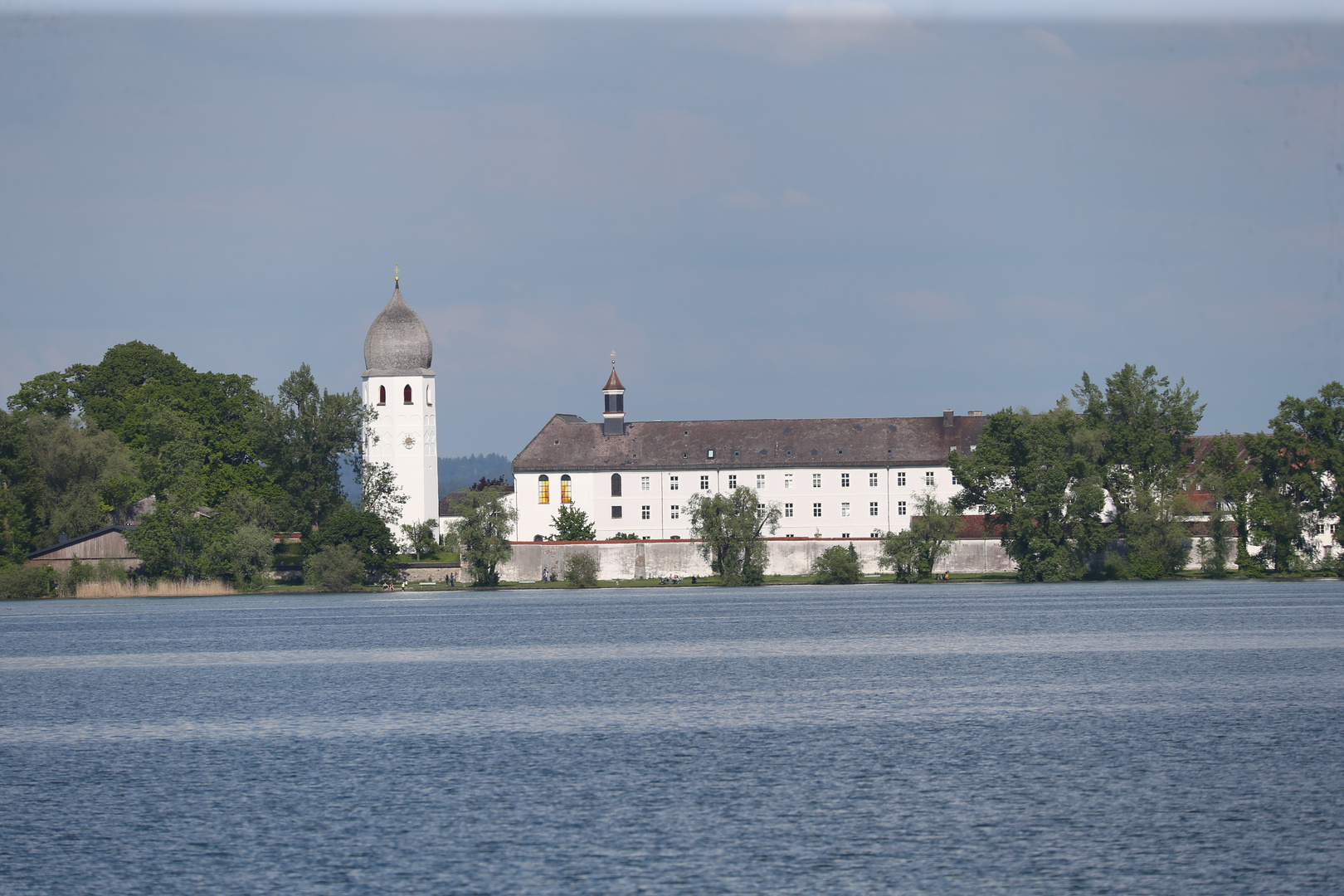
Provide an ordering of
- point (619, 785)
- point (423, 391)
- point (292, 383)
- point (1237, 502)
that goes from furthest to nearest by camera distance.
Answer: point (423, 391) → point (292, 383) → point (1237, 502) → point (619, 785)

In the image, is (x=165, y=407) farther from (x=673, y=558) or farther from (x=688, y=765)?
(x=688, y=765)

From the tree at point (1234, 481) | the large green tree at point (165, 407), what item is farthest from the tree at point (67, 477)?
the tree at point (1234, 481)

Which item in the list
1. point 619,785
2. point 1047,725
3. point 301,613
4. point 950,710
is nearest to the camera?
point 619,785

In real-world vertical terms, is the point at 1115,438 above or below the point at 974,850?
above

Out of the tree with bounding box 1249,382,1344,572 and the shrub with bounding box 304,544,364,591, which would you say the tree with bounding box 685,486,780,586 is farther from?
the tree with bounding box 1249,382,1344,572

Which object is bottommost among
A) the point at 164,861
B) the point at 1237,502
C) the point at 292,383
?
the point at 164,861

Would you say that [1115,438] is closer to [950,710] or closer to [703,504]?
[703,504]

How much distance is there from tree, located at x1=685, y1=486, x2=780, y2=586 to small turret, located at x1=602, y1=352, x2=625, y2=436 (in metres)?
22.4

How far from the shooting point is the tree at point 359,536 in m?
77.2

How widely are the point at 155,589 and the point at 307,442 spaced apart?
12316 millimetres

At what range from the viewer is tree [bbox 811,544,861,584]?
257ft

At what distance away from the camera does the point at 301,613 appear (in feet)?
215

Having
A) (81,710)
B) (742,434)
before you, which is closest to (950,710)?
(81,710)

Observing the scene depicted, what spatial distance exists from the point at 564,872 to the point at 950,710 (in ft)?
44.8
